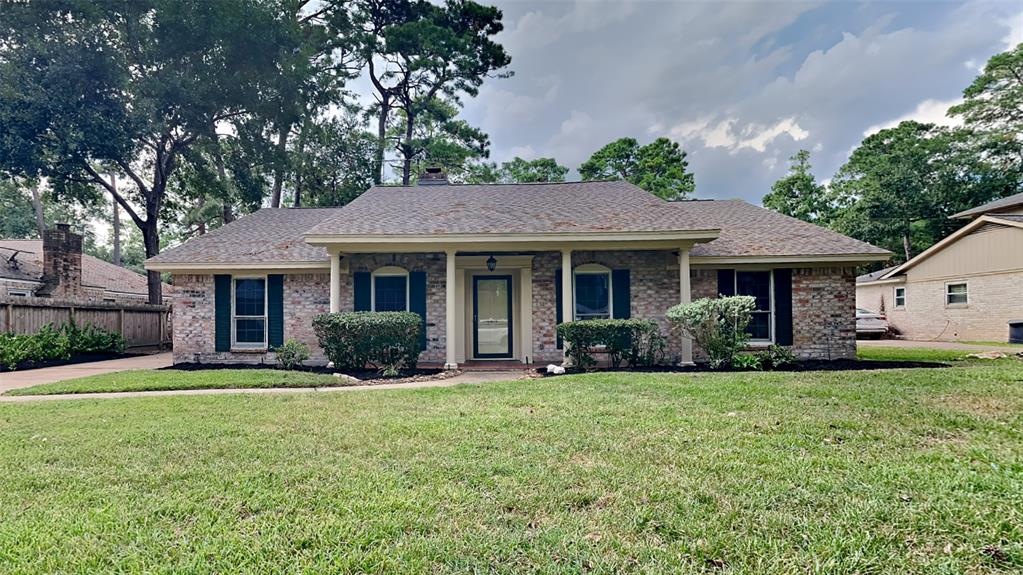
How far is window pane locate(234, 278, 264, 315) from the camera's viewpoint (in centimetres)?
1040

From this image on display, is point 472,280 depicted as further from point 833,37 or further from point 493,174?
point 493,174

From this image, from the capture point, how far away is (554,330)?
10.2 m

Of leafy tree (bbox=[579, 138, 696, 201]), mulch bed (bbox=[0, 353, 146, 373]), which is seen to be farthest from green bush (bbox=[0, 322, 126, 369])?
leafy tree (bbox=[579, 138, 696, 201])

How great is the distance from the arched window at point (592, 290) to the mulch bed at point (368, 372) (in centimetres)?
312

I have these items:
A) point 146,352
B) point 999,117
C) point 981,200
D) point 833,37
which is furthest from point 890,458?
point 999,117

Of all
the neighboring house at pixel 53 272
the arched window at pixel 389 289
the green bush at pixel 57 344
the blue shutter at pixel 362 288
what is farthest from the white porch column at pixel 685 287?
the neighboring house at pixel 53 272

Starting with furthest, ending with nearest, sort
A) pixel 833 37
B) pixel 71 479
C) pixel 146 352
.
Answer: pixel 146 352 < pixel 833 37 < pixel 71 479

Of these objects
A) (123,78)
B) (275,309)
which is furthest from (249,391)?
(123,78)

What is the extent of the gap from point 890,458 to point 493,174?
68.6 feet

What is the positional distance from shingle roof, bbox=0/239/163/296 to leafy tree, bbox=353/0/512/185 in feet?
41.6

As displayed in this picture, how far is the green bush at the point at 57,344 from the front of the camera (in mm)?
9859

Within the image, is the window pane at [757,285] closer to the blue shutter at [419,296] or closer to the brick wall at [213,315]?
the blue shutter at [419,296]

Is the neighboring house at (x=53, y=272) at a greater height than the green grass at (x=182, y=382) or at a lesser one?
greater

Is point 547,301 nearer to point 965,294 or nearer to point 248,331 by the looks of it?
point 248,331
